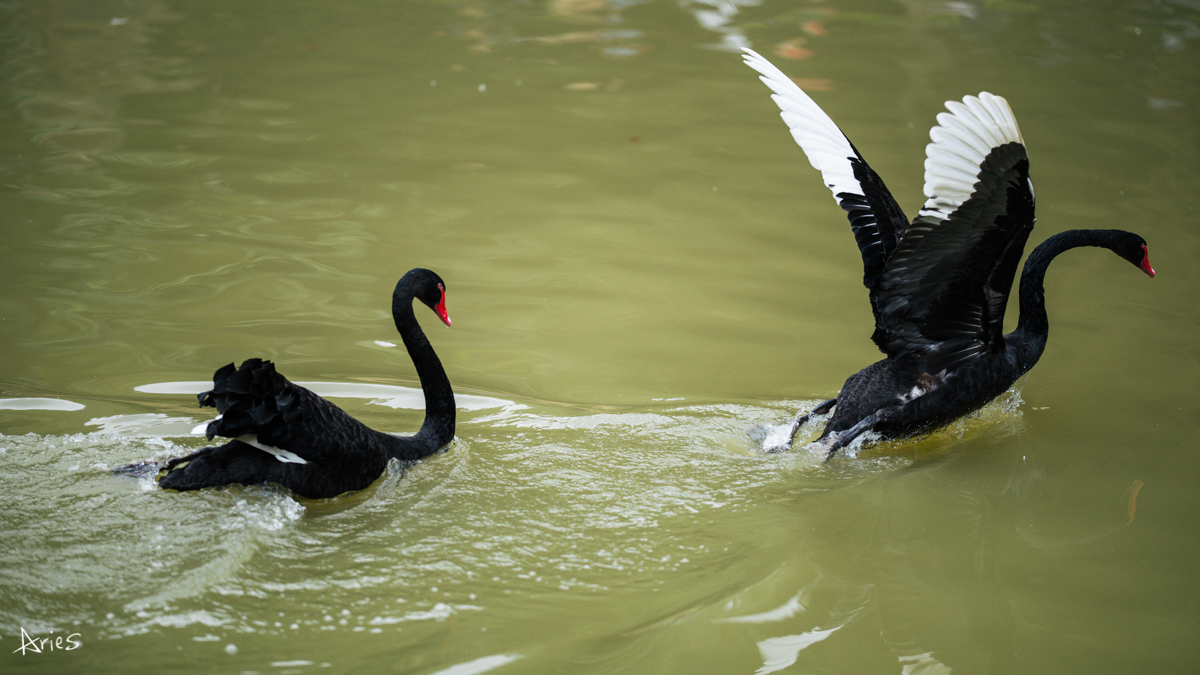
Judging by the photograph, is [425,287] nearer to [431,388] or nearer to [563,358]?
[431,388]

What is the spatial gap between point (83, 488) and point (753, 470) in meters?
2.25

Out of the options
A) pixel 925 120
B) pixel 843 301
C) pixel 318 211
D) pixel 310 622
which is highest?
pixel 925 120

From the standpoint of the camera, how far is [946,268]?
3.29 m

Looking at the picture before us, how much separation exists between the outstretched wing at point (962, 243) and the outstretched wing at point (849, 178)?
0.21 m

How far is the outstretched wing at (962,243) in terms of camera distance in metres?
2.85

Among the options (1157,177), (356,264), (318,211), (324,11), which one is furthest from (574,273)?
(324,11)

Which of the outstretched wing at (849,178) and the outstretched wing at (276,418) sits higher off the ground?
the outstretched wing at (849,178)

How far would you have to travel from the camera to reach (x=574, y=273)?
5.00 metres

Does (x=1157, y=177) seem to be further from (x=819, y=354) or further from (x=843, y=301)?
(x=819, y=354)

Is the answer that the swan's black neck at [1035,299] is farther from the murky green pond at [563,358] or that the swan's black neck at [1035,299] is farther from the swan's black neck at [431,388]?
the swan's black neck at [431,388]

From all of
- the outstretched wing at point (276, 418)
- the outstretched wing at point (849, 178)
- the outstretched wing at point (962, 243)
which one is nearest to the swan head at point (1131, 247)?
the outstretched wing at point (962, 243)

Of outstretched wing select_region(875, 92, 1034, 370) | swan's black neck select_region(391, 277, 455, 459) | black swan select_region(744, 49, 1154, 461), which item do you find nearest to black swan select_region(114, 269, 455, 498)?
swan's black neck select_region(391, 277, 455, 459)

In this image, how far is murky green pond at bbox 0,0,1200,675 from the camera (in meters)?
2.47

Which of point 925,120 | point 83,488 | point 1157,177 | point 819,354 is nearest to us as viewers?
point 83,488
